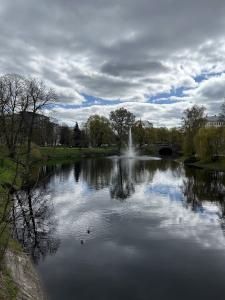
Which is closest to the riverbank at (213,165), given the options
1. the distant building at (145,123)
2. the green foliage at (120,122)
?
the green foliage at (120,122)

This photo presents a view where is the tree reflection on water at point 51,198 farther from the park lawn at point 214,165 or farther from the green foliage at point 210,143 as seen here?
the green foliage at point 210,143

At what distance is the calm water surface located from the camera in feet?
45.3

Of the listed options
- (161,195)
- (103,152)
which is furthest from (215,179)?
(103,152)

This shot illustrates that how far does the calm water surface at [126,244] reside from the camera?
45.3ft

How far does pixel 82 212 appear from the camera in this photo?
87.6 ft

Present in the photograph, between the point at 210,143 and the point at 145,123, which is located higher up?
the point at 145,123

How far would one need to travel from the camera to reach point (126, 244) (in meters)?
19.4

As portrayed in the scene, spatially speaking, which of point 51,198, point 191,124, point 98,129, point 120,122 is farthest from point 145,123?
point 51,198

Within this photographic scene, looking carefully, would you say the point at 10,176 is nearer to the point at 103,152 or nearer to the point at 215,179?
the point at 215,179

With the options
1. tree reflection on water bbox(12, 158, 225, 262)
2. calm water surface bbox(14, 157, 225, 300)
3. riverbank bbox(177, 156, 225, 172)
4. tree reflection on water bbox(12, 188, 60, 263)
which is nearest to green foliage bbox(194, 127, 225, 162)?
riverbank bbox(177, 156, 225, 172)

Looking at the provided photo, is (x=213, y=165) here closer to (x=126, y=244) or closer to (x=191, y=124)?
(x=191, y=124)

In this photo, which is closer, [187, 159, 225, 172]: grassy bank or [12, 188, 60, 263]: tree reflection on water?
[12, 188, 60, 263]: tree reflection on water

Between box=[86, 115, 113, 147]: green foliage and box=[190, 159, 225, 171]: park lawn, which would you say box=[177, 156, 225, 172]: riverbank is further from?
box=[86, 115, 113, 147]: green foliage

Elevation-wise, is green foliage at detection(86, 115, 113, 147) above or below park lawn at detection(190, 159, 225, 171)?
above
